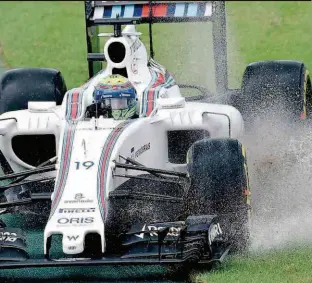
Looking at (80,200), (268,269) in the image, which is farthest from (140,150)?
(268,269)

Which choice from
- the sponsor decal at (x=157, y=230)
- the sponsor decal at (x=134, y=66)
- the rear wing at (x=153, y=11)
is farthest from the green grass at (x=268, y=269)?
the rear wing at (x=153, y=11)

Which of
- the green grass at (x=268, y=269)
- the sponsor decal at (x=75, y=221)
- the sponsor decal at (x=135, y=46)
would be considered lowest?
the green grass at (x=268, y=269)

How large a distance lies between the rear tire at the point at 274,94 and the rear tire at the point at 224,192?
10.9 feet

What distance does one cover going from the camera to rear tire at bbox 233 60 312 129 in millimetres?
15359

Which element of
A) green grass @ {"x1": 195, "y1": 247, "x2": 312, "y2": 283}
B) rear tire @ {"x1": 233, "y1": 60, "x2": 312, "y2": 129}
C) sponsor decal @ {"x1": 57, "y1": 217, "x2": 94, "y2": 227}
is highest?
rear tire @ {"x1": 233, "y1": 60, "x2": 312, "y2": 129}

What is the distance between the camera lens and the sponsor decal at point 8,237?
37.5ft

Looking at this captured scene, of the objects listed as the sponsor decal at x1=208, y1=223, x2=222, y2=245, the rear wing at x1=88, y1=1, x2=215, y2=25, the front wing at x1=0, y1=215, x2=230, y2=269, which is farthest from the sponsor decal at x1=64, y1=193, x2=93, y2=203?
the rear wing at x1=88, y1=1, x2=215, y2=25

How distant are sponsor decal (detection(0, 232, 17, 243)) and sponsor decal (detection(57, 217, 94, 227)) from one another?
45 cm

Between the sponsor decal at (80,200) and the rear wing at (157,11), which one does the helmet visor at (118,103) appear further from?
the rear wing at (157,11)

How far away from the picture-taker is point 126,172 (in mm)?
12641

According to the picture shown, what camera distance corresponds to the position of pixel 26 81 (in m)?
15.5

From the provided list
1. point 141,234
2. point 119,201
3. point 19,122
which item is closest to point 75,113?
point 19,122

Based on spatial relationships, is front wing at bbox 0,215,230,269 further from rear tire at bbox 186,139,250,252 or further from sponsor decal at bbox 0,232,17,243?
rear tire at bbox 186,139,250,252

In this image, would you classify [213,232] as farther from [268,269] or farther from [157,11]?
[157,11]
